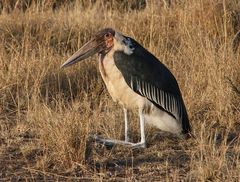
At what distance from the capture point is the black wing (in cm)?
495

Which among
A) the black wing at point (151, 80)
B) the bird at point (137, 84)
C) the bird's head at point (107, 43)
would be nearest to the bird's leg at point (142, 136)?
the bird at point (137, 84)

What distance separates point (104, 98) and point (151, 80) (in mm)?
1275

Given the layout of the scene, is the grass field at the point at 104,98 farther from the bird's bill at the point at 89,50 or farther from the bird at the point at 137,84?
the bird's bill at the point at 89,50

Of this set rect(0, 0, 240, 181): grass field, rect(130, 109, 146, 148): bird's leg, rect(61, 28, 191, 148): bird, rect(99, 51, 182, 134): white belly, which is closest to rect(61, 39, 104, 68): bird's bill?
rect(61, 28, 191, 148): bird

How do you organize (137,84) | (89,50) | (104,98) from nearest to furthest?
1. (137,84)
2. (89,50)
3. (104,98)

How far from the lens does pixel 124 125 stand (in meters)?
5.45

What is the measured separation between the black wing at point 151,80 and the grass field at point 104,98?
0.28m

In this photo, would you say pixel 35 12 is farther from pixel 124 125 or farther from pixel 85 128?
pixel 85 128

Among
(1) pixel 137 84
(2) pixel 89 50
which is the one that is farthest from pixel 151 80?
(2) pixel 89 50

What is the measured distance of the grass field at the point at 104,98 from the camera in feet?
14.8

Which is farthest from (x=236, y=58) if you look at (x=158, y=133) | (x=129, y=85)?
(x=129, y=85)

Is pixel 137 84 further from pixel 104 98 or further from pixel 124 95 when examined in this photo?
pixel 104 98

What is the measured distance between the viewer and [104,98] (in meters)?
6.25

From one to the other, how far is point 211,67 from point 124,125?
1364 millimetres
